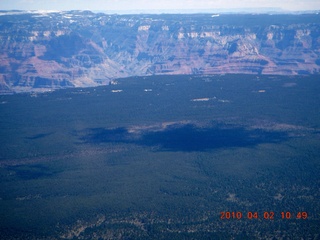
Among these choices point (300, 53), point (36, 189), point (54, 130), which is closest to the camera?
point (36, 189)

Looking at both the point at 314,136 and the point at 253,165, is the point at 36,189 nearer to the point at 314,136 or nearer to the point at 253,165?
the point at 253,165

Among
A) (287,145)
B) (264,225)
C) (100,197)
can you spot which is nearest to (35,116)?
(100,197)

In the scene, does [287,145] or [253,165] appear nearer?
[253,165]

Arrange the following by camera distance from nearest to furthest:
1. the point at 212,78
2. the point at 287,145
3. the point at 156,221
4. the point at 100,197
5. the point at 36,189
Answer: the point at 156,221 < the point at 100,197 < the point at 36,189 < the point at 287,145 < the point at 212,78

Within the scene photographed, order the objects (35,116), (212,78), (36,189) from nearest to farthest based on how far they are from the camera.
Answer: (36,189) → (35,116) → (212,78)

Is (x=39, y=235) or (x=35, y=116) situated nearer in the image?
(x=39, y=235)

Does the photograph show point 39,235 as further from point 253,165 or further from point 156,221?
point 253,165

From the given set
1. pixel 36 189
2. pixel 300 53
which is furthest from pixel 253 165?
pixel 300 53

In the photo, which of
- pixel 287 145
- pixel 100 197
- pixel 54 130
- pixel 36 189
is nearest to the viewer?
pixel 100 197

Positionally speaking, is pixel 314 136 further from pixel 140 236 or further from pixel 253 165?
pixel 140 236
